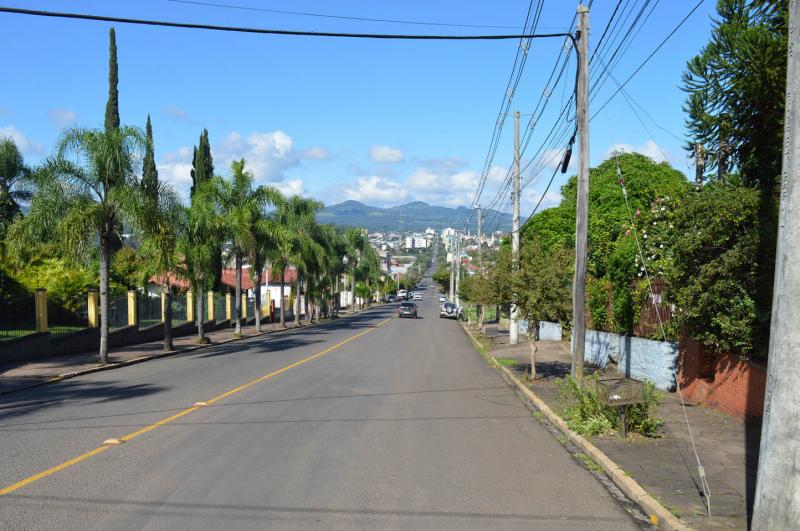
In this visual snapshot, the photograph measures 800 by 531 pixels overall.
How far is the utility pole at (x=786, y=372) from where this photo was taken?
525 cm

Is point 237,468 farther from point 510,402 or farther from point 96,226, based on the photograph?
point 96,226

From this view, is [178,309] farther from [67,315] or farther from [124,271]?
[67,315]

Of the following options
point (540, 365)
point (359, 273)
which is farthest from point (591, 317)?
point (359, 273)

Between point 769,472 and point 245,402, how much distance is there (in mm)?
9993

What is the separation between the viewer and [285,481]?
759 cm

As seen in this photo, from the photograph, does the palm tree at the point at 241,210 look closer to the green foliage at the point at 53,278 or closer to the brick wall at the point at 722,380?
the green foliage at the point at 53,278

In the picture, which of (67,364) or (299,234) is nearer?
(67,364)

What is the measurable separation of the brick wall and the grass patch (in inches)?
107

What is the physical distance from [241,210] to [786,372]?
3399cm

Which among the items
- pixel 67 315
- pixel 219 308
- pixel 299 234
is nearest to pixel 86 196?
pixel 67 315

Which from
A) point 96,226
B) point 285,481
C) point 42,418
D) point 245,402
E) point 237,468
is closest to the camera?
point 285,481

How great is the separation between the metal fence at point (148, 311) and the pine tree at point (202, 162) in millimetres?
22328

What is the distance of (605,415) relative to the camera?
34.7 ft

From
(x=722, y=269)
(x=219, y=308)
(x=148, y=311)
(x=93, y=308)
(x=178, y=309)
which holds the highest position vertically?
(x=722, y=269)
